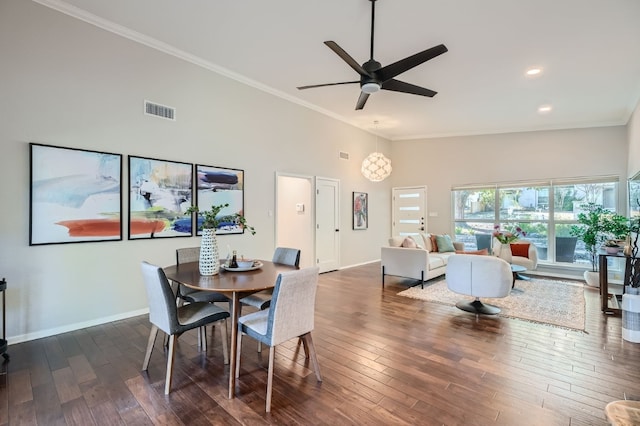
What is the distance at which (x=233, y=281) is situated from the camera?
2.45m

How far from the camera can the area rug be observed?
12.7ft

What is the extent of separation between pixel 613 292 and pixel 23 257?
818 centimetres

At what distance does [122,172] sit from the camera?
376 centimetres

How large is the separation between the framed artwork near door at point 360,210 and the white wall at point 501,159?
1565mm

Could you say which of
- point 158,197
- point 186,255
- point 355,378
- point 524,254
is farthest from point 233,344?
point 524,254

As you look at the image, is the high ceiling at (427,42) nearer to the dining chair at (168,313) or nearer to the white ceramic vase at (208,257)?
the white ceramic vase at (208,257)

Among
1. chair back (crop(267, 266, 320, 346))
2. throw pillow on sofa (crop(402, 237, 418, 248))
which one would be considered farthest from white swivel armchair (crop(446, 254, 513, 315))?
chair back (crop(267, 266, 320, 346))

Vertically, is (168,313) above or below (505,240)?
below

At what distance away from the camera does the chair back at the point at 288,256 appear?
11.0 feet

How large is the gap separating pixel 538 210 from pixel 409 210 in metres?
2.98

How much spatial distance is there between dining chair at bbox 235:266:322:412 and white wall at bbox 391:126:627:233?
668 cm

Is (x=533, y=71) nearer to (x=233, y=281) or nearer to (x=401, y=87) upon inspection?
(x=401, y=87)

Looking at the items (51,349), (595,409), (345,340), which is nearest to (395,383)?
(345,340)

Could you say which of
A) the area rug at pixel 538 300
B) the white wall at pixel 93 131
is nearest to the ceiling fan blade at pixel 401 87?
the white wall at pixel 93 131
